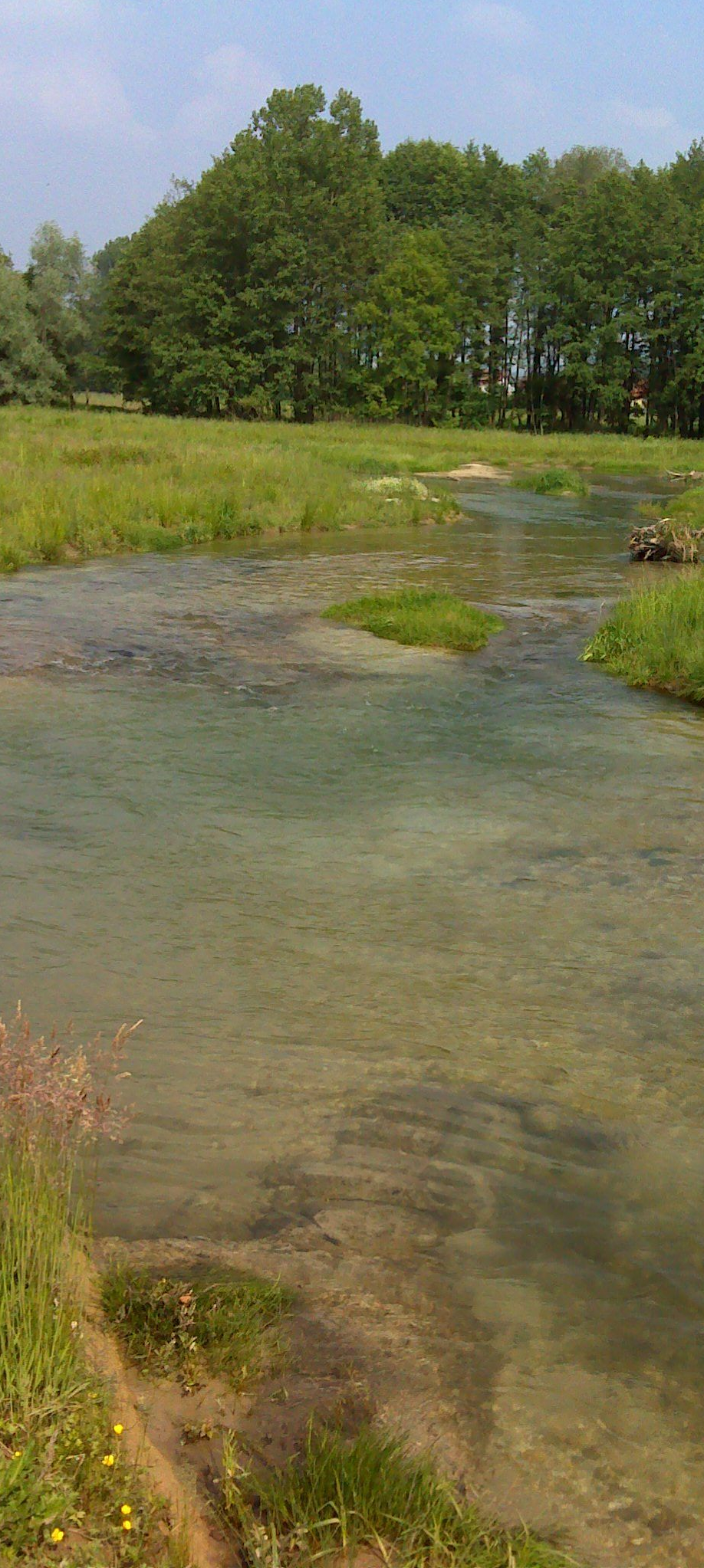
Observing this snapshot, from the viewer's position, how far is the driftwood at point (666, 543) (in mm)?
20656

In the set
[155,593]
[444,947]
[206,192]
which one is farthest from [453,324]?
[444,947]

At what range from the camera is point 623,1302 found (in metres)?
3.78

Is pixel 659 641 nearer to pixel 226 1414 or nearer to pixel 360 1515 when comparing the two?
pixel 226 1414

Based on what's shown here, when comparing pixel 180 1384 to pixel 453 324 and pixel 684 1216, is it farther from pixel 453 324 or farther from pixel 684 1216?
pixel 453 324

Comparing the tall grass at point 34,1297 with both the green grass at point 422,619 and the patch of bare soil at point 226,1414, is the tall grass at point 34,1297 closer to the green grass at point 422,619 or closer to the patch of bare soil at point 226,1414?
the patch of bare soil at point 226,1414

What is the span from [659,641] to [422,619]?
3.08 metres

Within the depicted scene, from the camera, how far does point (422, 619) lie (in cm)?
1492

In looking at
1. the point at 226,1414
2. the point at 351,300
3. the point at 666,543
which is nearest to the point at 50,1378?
the point at 226,1414

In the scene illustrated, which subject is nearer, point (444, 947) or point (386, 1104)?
point (386, 1104)

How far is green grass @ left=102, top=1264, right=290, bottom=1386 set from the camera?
128 inches

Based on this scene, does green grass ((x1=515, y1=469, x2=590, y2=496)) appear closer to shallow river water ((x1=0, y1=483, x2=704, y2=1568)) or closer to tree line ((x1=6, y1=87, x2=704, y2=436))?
shallow river water ((x1=0, y1=483, x2=704, y2=1568))

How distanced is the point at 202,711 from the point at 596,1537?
880 cm

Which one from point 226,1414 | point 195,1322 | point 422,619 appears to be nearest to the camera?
point 226,1414

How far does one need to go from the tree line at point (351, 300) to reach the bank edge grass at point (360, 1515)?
64.7 meters
